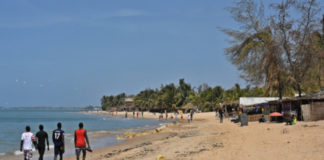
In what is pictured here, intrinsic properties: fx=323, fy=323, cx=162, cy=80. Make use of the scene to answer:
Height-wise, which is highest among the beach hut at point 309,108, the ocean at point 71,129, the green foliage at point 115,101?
the green foliage at point 115,101

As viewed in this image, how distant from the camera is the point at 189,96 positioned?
9038 cm

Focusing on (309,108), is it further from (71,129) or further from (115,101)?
(115,101)

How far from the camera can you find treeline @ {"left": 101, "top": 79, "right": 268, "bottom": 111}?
217 feet

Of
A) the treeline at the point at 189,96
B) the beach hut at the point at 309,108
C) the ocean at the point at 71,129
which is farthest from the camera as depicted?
the treeline at the point at 189,96

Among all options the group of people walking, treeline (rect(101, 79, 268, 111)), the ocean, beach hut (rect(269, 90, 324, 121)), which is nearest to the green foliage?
treeline (rect(101, 79, 268, 111))

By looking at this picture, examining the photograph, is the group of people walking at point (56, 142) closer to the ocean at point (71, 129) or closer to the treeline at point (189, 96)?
the ocean at point (71, 129)

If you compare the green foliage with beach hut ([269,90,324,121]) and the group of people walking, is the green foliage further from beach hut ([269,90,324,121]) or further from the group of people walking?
the group of people walking

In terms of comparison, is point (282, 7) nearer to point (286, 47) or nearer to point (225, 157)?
point (286, 47)

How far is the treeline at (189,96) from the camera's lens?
66.2m

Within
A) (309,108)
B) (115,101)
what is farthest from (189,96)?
(115,101)

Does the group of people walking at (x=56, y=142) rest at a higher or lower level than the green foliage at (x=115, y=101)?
lower

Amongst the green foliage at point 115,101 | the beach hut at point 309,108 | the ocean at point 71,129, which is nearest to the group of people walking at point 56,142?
the ocean at point 71,129

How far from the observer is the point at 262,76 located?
29.5 m

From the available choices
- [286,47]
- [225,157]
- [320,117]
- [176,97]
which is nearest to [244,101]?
[286,47]
